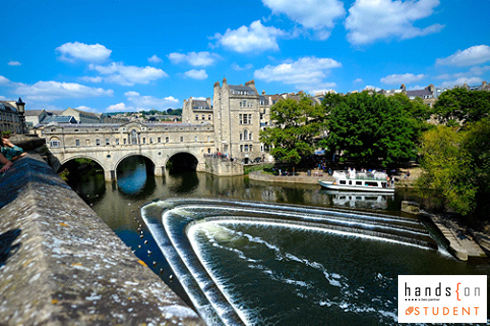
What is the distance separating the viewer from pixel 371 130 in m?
36.0

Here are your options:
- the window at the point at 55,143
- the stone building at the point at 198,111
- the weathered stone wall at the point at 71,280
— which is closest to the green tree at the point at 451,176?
the weathered stone wall at the point at 71,280

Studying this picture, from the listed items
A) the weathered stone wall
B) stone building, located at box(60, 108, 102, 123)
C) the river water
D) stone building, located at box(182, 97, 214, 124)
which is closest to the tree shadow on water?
the weathered stone wall

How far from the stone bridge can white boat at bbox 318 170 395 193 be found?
55.6 feet

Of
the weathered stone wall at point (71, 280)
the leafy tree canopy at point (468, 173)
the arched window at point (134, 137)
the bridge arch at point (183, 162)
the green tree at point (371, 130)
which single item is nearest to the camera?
the weathered stone wall at point (71, 280)

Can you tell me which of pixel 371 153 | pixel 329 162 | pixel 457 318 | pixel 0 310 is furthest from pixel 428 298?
pixel 329 162

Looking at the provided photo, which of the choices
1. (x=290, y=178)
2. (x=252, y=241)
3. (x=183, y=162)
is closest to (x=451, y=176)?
(x=252, y=241)

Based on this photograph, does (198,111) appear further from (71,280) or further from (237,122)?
(71,280)

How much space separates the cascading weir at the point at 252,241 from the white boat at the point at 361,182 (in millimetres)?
11226

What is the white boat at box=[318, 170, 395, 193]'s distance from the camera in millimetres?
32375

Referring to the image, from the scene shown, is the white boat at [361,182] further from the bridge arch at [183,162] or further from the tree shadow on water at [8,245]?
the tree shadow on water at [8,245]

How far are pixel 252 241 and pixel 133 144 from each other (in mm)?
33329

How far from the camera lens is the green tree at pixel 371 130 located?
35.8 metres

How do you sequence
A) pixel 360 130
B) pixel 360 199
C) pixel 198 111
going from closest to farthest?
1. pixel 360 199
2. pixel 360 130
3. pixel 198 111

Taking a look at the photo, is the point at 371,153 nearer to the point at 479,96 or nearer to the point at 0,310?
the point at 479,96
